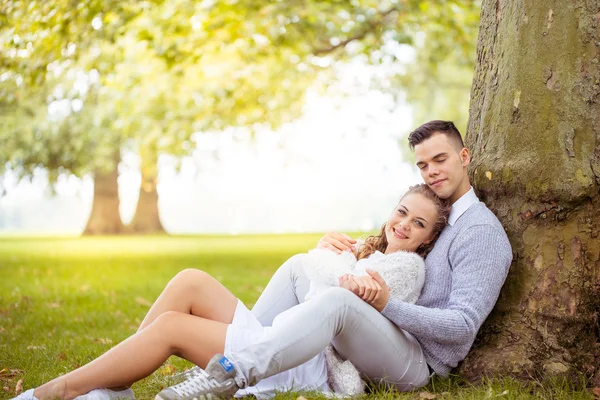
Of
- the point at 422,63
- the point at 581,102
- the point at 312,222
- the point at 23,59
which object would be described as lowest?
the point at 312,222

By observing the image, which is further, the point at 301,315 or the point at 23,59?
the point at 23,59

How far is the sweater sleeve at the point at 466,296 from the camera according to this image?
11.3 feet

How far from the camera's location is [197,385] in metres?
3.18

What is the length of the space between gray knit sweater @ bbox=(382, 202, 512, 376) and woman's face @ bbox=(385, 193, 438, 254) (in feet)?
0.34

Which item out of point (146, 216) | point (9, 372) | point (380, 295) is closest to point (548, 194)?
point (380, 295)

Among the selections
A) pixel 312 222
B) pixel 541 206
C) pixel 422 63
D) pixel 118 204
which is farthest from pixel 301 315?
pixel 312 222

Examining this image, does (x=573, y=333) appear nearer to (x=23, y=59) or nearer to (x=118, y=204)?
(x=23, y=59)

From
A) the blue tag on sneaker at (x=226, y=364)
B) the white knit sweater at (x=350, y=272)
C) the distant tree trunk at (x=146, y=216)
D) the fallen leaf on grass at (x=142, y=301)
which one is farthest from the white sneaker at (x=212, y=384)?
the distant tree trunk at (x=146, y=216)

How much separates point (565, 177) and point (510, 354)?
3.39 feet

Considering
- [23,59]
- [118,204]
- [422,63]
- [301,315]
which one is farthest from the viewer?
[118,204]

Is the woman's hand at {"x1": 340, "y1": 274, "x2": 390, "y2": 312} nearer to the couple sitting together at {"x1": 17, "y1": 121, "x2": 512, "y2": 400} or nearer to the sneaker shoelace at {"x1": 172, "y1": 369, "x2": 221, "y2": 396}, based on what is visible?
the couple sitting together at {"x1": 17, "y1": 121, "x2": 512, "y2": 400}

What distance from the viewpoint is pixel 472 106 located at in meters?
4.43

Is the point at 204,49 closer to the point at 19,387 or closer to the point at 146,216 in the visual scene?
the point at 19,387

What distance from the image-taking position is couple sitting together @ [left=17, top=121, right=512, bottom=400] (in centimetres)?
329
